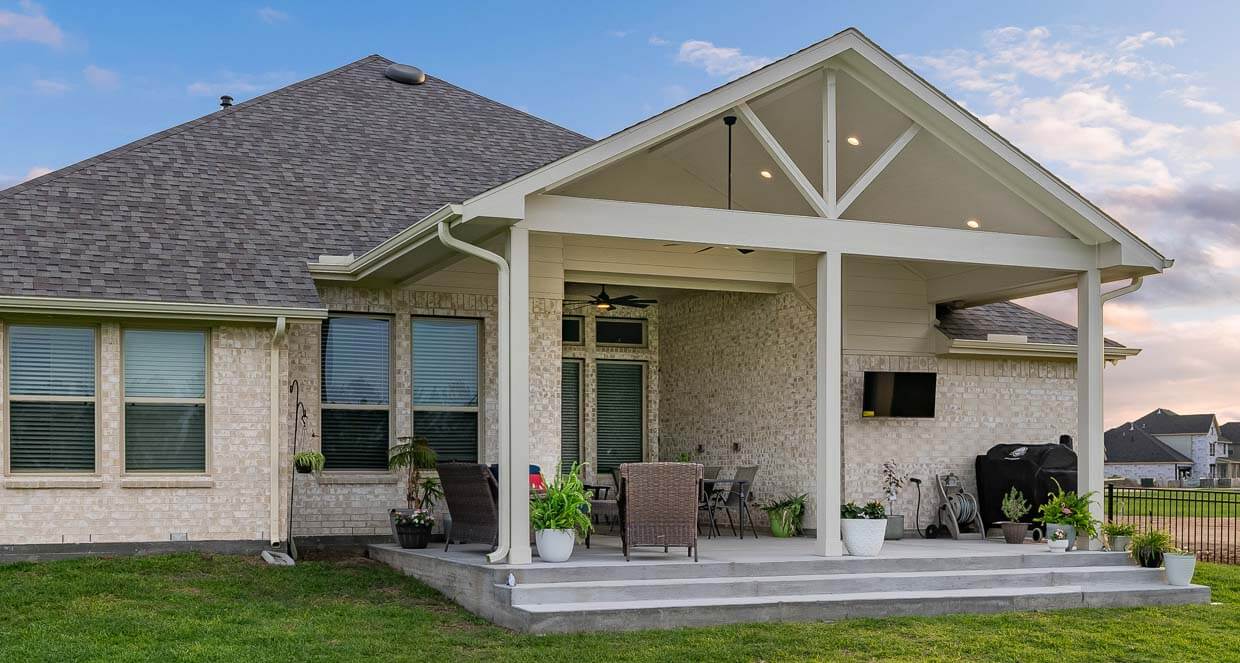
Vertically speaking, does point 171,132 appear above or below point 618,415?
above

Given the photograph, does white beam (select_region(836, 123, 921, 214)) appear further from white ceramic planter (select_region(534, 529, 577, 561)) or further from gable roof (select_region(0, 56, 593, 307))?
gable roof (select_region(0, 56, 593, 307))

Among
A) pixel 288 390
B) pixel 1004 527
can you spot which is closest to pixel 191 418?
pixel 288 390

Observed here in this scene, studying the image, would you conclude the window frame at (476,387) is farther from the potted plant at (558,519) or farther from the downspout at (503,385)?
the downspout at (503,385)

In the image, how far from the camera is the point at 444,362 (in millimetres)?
12570

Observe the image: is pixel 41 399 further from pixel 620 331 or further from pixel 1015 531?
pixel 1015 531

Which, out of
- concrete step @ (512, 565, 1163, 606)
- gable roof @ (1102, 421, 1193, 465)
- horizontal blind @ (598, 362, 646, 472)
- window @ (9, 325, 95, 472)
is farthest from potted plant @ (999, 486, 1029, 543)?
gable roof @ (1102, 421, 1193, 465)

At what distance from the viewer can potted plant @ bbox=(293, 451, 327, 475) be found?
11.4 m

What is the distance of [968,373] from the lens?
14023 mm

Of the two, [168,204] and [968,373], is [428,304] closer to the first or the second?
[168,204]

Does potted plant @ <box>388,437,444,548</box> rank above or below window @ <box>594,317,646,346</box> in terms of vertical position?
below

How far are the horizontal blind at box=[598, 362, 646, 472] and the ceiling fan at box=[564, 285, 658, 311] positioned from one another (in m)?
0.79

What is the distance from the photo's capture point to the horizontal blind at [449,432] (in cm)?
→ 1247

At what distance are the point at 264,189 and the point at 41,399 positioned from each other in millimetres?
3358

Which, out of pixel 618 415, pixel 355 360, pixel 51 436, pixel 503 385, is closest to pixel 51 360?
pixel 51 436
